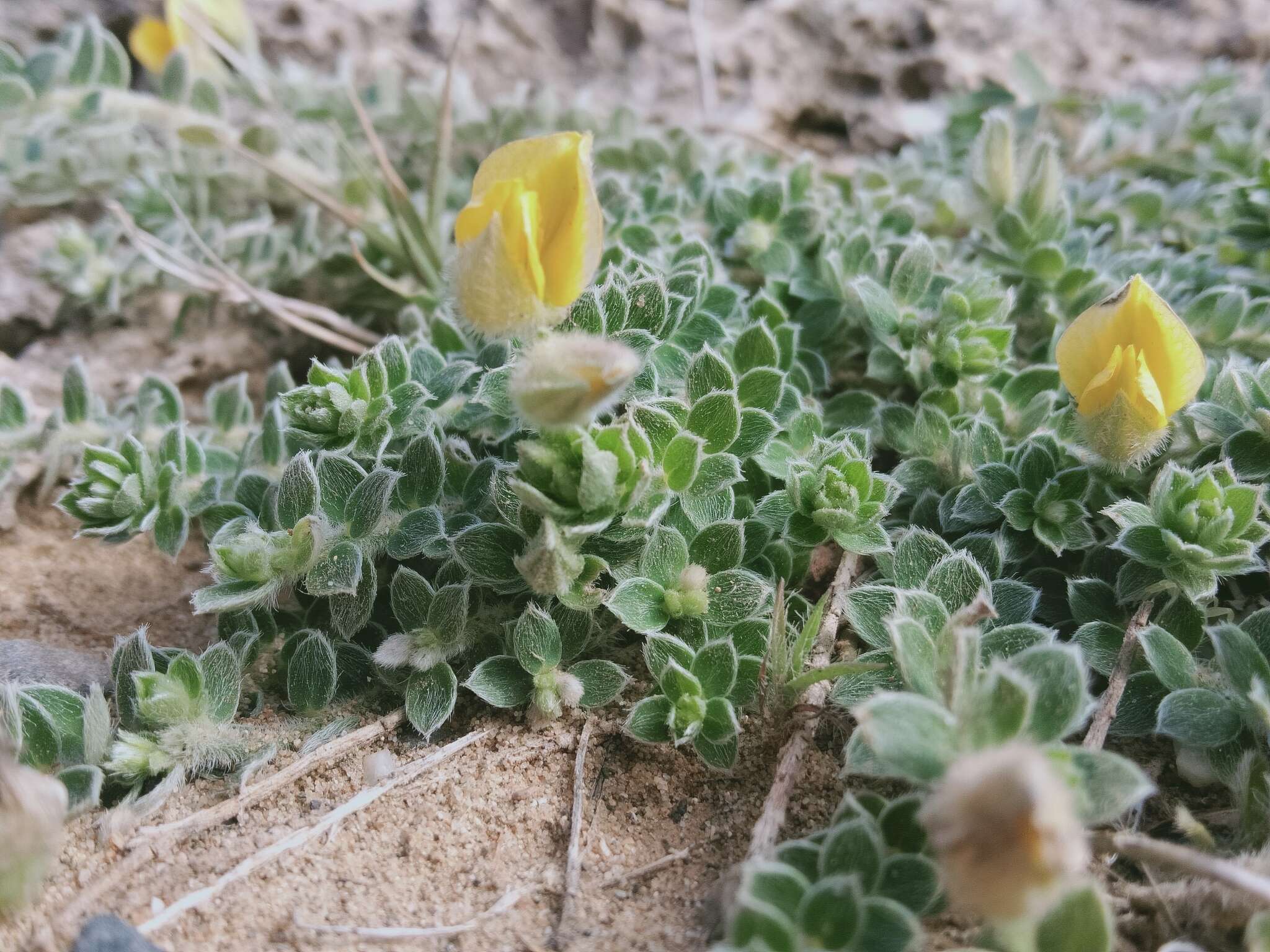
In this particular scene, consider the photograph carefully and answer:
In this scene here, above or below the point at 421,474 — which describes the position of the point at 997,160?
above

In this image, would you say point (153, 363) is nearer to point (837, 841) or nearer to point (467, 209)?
point (467, 209)

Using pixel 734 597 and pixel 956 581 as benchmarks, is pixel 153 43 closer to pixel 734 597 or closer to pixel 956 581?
pixel 734 597

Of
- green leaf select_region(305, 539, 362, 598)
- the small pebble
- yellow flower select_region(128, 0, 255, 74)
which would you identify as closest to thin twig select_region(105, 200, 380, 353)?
yellow flower select_region(128, 0, 255, 74)

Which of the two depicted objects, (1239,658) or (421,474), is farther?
(421,474)

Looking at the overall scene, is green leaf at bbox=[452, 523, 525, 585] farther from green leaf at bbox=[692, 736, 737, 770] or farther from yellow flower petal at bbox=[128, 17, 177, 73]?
yellow flower petal at bbox=[128, 17, 177, 73]

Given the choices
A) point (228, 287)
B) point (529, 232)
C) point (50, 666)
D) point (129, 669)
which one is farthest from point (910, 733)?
point (228, 287)

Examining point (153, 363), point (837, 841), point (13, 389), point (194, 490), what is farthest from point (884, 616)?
point (153, 363)

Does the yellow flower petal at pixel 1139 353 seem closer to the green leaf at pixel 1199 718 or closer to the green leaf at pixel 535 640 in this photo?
the green leaf at pixel 1199 718
